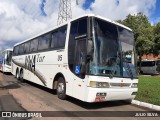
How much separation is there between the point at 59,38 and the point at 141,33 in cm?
2826

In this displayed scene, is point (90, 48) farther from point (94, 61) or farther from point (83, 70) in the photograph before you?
point (83, 70)

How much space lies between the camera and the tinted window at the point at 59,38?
10.6 meters

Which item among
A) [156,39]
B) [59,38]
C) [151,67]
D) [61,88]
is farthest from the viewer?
[156,39]

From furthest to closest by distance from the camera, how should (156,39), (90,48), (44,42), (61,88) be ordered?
(156,39)
(44,42)
(61,88)
(90,48)

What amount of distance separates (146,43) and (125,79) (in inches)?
1129

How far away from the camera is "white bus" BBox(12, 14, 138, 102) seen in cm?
824

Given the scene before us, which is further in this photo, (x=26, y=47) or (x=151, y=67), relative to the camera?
(x=151, y=67)

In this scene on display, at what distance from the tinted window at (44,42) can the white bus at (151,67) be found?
86.7 ft

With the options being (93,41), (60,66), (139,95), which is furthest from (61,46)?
(139,95)

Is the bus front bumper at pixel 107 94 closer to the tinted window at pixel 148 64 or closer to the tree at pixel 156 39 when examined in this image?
the tinted window at pixel 148 64

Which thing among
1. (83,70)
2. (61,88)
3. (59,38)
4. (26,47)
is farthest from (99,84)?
(26,47)

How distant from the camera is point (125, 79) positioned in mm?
9062

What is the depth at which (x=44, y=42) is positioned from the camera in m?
13.2

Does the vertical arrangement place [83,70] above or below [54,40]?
below
